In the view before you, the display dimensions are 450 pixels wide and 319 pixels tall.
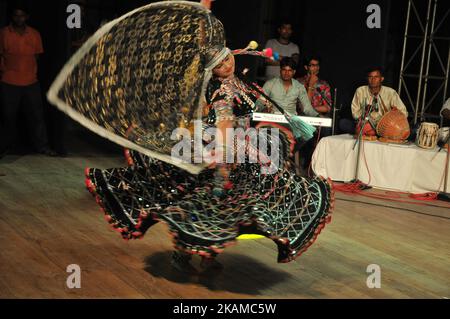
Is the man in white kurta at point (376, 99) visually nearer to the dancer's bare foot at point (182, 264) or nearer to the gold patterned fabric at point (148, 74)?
the gold patterned fabric at point (148, 74)

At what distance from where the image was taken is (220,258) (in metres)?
4.23

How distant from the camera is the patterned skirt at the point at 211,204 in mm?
3412

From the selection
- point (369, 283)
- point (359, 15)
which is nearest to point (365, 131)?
point (359, 15)

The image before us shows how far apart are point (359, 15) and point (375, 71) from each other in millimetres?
1127

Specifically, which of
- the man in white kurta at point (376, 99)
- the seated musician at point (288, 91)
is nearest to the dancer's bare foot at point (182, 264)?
the seated musician at point (288, 91)

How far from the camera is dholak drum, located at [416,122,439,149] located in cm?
645

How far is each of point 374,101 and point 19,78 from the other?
3.47 meters

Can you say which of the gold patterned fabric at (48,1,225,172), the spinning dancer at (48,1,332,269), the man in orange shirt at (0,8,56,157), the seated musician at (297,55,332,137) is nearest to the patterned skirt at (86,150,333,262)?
the spinning dancer at (48,1,332,269)

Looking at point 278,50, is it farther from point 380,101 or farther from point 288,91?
point 380,101

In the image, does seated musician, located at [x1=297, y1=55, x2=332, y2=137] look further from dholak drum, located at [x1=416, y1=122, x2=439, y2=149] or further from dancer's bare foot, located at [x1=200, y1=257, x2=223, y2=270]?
dancer's bare foot, located at [x1=200, y1=257, x2=223, y2=270]

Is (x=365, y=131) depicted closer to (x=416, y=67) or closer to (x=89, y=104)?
(x=416, y=67)

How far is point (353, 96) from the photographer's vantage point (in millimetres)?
7156

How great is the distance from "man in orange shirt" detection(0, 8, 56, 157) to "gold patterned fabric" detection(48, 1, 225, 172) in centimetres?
340

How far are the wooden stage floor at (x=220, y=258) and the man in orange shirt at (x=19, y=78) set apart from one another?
1529 mm
